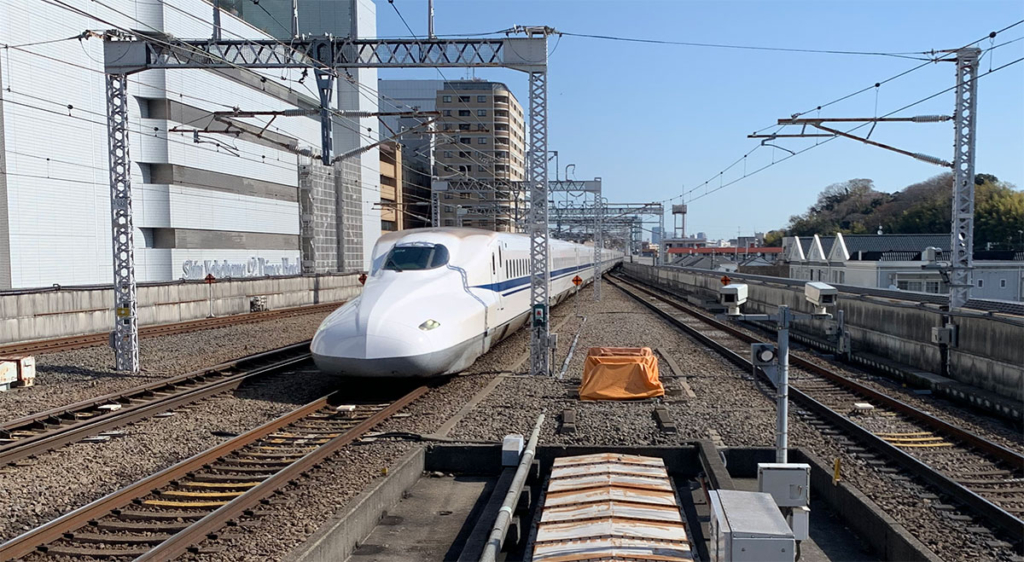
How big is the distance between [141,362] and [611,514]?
13568mm

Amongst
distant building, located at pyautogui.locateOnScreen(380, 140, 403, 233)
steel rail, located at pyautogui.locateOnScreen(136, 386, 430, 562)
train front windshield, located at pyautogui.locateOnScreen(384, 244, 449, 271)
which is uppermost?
distant building, located at pyautogui.locateOnScreen(380, 140, 403, 233)

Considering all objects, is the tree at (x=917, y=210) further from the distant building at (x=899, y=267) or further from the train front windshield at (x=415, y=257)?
the train front windshield at (x=415, y=257)

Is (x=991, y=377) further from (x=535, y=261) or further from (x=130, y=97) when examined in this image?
(x=130, y=97)

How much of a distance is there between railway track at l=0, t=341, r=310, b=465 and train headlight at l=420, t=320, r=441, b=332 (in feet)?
12.4

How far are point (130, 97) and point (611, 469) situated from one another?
3268cm

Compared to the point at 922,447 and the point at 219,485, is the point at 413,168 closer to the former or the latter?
the point at 922,447

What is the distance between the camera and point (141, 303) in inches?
966

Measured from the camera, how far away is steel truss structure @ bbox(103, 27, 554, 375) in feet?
48.8

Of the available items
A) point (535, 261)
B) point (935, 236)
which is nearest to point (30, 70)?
point (535, 261)

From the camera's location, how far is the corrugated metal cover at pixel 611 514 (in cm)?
558

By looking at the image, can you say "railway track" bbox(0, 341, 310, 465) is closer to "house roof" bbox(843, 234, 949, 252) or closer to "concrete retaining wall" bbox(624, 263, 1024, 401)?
"concrete retaining wall" bbox(624, 263, 1024, 401)

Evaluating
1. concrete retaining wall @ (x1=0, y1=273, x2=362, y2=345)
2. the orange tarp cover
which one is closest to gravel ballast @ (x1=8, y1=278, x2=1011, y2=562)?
the orange tarp cover

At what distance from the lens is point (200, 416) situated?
11.1m

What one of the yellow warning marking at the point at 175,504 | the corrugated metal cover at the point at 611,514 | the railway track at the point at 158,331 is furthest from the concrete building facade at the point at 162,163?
the corrugated metal cover at the point at 611,514
